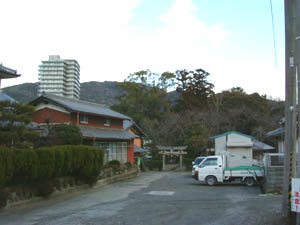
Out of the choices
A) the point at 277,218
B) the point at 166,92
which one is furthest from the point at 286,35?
the point at 166,92

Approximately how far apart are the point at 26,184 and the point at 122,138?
18262 millimetres

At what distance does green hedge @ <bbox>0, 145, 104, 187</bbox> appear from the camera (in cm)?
1296

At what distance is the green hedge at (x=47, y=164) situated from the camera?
42.5 ft

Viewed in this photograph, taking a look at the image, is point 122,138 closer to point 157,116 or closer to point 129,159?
point 129,159

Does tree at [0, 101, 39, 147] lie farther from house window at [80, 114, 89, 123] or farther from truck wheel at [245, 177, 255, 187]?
truck wheel at [245, 177, 255, 187]

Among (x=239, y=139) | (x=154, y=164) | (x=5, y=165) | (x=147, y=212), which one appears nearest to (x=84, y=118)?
(x=239, y=139)

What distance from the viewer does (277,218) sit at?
1047 centimetres

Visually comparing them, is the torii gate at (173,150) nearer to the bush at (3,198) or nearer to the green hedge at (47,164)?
the green hedge at (47,164)

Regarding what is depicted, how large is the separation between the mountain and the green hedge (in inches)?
3090

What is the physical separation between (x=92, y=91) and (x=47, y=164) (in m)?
107

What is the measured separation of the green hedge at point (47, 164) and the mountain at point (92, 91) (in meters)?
A: 78.5

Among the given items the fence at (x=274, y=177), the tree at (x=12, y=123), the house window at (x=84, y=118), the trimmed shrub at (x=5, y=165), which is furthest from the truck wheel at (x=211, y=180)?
the trimmed shrub at (x=5, y=165)

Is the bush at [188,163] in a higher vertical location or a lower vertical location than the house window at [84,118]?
lower

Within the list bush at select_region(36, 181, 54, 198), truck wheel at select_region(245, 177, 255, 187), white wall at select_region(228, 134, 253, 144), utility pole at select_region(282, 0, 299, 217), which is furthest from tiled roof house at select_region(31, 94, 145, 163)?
utility pole at select_region(282, 0, 299, 217)
